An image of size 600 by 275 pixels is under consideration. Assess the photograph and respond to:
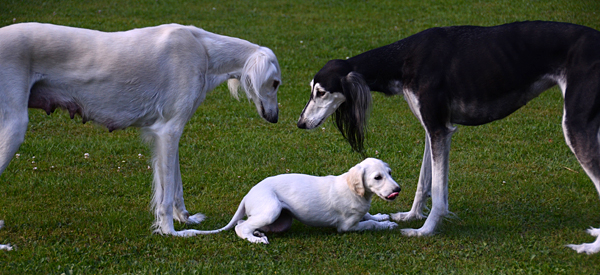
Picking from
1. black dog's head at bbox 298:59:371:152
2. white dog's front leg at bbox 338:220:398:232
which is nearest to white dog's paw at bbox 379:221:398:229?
white dog's front leg at bbox 338:220:398:232

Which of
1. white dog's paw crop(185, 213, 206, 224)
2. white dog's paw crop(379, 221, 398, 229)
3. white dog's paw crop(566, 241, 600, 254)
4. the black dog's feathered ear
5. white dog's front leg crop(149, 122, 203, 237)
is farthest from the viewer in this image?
white dog's paw crop(185, 213, 206, 224)

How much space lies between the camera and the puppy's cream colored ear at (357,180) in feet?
16.2

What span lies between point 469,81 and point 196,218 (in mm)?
2661

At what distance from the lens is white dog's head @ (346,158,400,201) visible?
4820 mm

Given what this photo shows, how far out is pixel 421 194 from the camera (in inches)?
227

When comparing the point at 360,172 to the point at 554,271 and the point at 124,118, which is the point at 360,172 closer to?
the point at 554,271

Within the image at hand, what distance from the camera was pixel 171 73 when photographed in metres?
5.07

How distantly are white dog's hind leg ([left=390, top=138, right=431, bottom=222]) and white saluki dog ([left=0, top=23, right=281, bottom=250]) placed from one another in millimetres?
1551

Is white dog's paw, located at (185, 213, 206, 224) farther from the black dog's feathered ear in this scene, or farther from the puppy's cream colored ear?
the black dog's feathered ear

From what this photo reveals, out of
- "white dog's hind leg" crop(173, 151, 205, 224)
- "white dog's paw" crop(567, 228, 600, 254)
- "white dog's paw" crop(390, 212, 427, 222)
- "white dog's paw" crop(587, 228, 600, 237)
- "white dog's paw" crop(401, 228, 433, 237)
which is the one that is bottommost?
"white dog's hind leg" crop(173, 151, 205, 224)

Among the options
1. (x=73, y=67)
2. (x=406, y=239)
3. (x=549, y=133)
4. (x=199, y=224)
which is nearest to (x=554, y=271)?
(x=406, y=239)

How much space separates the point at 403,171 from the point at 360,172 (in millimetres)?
2236

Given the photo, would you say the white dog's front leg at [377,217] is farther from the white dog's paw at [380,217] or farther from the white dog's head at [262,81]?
the white dog's head at [262,81]

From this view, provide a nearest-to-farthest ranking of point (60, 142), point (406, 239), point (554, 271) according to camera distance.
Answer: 1. point (554, 271)
2. point (406, 239)
3. point (60, 142)
